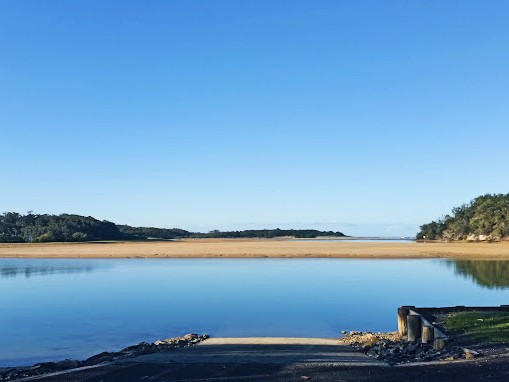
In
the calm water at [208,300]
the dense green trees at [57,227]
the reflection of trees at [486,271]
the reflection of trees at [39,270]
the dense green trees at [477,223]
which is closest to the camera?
the calm water at [208,300]

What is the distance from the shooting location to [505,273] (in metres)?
45.9

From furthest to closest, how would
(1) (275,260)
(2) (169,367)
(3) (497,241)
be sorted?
(3) (497,241) < (1) (275,260) < (2) (169,367)

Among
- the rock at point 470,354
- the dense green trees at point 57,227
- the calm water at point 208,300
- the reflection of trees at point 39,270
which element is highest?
the dense green trees at point 57,227

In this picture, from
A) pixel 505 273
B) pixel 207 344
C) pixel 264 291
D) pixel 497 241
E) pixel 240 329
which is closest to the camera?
pixel 207 344

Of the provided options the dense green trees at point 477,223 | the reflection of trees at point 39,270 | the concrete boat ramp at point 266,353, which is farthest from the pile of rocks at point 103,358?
the dense green trees at point 477,223

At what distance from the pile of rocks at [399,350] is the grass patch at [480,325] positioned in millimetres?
1480

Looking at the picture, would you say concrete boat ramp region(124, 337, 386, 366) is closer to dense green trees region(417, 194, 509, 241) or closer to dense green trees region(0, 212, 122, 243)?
dense green trees region(417, 194, 509, 241)

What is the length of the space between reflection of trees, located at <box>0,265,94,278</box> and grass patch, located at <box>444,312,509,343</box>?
39.8 meters

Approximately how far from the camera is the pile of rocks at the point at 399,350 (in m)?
14.5

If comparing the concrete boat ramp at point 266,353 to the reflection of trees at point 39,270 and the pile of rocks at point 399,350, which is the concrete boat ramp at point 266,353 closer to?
the pile of rocks at point 399,350

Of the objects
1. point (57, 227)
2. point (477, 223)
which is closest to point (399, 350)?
point (477, 223)

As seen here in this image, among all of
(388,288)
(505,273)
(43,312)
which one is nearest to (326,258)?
(505,273)

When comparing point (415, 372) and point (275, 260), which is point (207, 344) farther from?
point (275, 260)

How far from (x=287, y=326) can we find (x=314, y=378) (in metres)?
11.6
